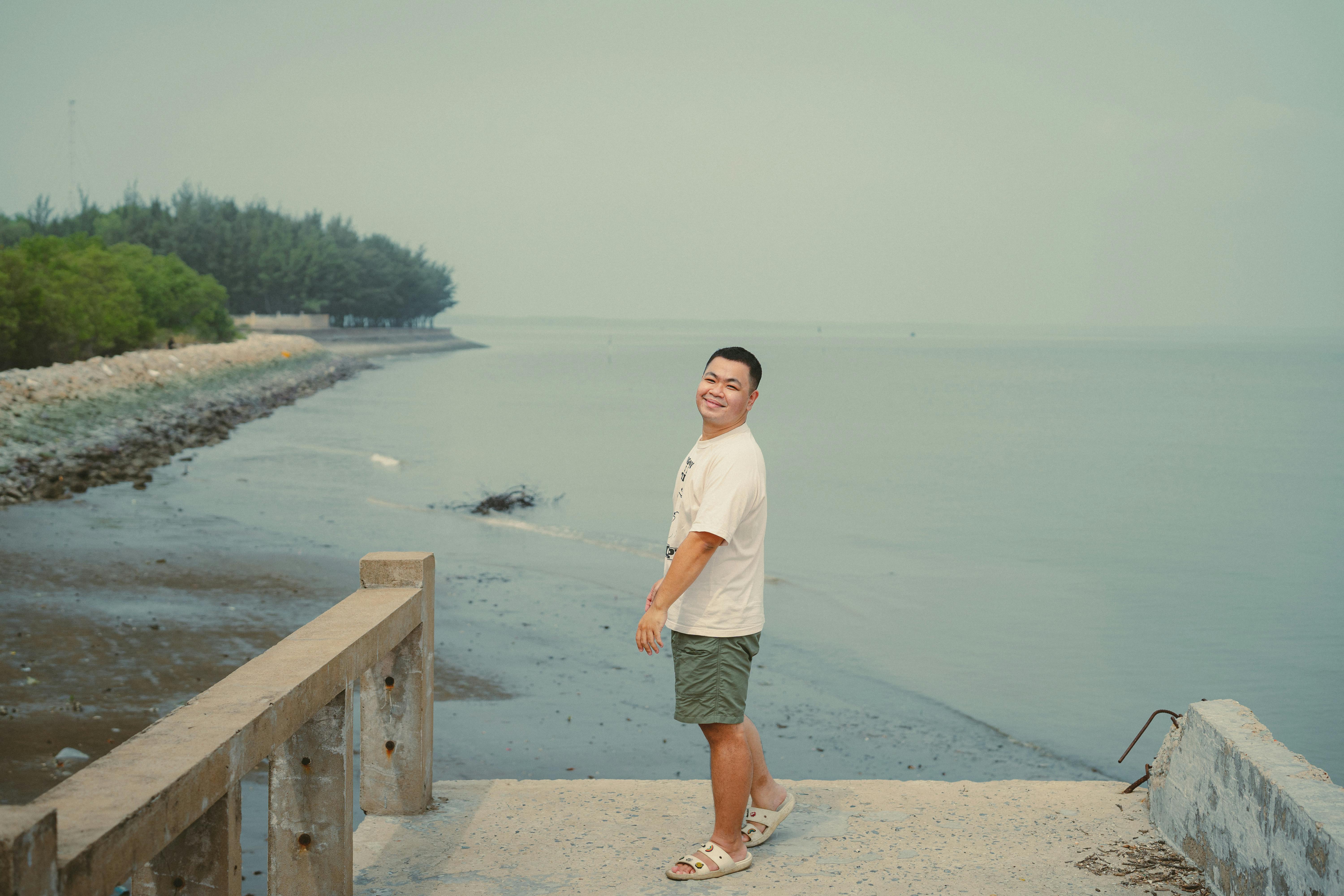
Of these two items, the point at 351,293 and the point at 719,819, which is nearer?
the point at 719,819

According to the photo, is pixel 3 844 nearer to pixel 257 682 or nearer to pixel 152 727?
pixel 152 727

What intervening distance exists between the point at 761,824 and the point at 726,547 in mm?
1237

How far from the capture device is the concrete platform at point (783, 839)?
156 inches

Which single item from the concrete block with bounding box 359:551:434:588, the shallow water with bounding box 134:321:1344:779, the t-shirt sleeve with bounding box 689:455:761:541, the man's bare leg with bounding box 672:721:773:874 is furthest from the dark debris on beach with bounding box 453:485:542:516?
the t-shirt sleeve with bounding box 689:455:761:541

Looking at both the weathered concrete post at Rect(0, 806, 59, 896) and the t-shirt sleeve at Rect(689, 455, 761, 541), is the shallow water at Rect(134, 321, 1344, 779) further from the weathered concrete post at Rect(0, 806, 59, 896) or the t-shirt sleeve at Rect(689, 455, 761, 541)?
the weathered concrete post at Rect(0, 806, 59, 896)

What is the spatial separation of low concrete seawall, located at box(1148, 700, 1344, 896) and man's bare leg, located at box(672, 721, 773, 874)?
64.3 inches

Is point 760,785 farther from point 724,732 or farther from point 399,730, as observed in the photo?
point 399,730

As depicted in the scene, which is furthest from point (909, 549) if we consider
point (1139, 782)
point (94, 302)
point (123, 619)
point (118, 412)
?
point (94, 302)

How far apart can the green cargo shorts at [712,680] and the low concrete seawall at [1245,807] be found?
167 centimetres

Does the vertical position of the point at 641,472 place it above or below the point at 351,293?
below

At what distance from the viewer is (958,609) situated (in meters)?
15.4

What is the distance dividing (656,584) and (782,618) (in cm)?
1065

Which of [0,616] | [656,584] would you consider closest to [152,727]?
[656,584]

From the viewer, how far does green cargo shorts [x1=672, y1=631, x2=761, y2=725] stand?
3883mm
